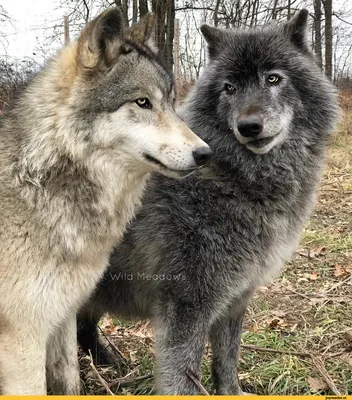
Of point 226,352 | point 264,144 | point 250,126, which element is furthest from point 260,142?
point 226,352

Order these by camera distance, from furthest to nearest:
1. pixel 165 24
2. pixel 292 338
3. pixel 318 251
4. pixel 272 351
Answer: pixel 165 24 < pixel 318 251 < pixel 292 338 < pixel 272 351

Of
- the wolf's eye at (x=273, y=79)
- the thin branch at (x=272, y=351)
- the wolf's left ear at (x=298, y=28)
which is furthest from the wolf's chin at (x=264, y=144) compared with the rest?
the thin branch at (x=272, y=351)

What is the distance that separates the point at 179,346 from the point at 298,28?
225cm

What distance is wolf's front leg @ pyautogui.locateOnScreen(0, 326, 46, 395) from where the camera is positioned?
2426 mm

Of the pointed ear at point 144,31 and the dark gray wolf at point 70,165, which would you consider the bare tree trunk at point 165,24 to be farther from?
the dark gray wolf at point 70,165

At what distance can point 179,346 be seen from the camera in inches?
118

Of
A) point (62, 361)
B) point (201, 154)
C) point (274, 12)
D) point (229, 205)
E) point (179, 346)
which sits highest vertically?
point (201, 154)

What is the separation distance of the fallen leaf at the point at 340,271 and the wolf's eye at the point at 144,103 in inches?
141

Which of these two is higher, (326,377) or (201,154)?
(201,154)

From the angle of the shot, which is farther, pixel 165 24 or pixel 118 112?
pixel 165 24

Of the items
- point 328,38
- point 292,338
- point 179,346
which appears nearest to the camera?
point 179,346

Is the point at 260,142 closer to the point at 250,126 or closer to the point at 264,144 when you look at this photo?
the point at 264,144

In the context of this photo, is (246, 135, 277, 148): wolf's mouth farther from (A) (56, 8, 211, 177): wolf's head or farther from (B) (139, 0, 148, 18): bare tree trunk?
(B) (139, 0, 148, 18): bare tree trunk

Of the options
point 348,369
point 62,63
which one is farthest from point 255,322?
point 62,63
